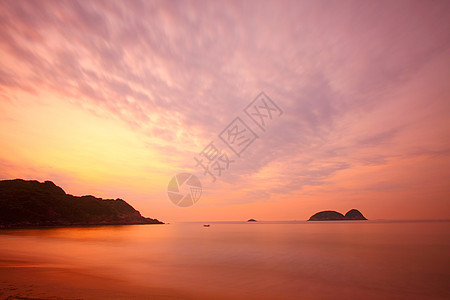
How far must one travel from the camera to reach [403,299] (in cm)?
1376

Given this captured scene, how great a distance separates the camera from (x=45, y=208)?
11719 cm

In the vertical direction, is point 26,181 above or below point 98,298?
A: above

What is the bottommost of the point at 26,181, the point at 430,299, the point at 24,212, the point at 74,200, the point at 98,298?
the point at 430,299

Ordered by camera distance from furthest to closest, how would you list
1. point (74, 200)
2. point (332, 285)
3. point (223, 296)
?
point (74, 200) → point (332, 285) → point (223, 296)

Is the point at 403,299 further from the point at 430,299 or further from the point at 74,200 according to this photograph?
the point at 74,200

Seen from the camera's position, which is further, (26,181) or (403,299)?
(26,181)

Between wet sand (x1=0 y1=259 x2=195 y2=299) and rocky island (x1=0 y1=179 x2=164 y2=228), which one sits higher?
rocky island (x1=0 y1=179 x2=164 y2=228)

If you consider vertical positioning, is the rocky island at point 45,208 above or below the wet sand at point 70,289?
above

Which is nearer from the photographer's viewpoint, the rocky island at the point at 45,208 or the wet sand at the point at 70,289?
the wet sand at the point at 70,289

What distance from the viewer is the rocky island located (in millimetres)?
102062

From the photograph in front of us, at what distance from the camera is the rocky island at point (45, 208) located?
4018 inches

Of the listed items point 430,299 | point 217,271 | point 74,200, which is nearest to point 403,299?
point 430,299

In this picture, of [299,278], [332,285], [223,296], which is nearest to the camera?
[223,296]

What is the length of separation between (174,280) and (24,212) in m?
134
